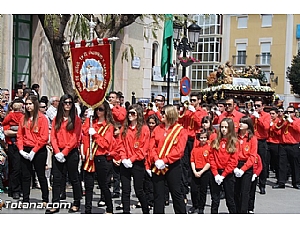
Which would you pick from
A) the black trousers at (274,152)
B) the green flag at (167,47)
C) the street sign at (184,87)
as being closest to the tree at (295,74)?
the green flag at (167,47)

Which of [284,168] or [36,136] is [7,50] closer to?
[36,136]

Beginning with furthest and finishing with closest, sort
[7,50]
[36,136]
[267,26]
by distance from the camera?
1. [267,26]
2. [7,50]
3. [36,136]

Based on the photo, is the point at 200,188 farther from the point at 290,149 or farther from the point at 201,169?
the point at 290,149

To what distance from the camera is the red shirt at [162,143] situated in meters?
6.89

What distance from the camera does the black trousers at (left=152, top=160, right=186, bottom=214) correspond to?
6.98 m

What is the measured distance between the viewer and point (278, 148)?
11414mm

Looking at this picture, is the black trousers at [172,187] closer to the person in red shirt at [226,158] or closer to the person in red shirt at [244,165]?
the person in red shirt at [226,158]

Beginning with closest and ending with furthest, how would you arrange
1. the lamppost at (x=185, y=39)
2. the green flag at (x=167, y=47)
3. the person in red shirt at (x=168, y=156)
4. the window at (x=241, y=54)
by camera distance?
the person in red shirt at (x=168, y=156) → the green flag at (x=167, y=47) → the lamppost at (x=185, y=39) → the window at (x=241, y=54)

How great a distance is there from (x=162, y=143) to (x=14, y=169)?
3.18 metres

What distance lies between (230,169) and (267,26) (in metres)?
39.3

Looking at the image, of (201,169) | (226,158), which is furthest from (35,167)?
(226,158)

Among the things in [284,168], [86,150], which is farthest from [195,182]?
[284,168]

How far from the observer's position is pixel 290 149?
1131 centimetres

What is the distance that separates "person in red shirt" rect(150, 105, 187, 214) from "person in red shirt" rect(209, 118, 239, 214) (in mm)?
728
